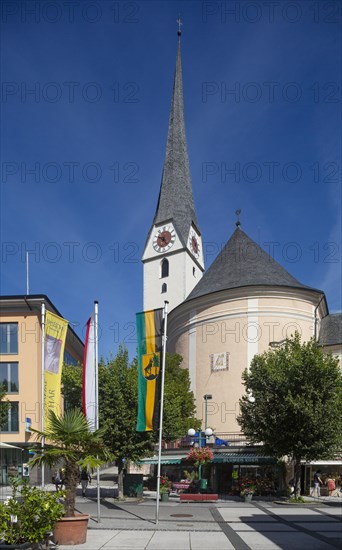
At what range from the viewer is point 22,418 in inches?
1522

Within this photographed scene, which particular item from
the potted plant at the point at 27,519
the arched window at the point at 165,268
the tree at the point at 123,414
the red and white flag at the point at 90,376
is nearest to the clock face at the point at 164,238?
the arched window at the point at 165,268

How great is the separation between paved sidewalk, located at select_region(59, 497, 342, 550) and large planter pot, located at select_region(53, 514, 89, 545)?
270 mm

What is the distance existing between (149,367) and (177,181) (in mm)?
69470

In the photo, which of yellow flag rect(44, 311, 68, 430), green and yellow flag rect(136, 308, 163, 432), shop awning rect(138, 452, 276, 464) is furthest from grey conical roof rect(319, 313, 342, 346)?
green and yellow flag rect(136, 308, 163, 432)

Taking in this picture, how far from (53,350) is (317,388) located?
14.9 m

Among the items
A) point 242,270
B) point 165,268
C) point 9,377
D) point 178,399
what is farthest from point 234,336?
point 165,268

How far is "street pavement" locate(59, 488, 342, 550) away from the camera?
14.2 meters

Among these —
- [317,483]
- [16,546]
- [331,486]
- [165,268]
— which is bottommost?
[331,486]

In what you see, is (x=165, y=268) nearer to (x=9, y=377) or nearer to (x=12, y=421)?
(x=9, y=377)

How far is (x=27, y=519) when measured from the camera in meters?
11.2

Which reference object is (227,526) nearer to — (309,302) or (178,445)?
(178,445)

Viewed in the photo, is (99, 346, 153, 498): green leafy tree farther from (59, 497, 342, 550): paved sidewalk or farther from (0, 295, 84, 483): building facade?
(0, 295, 84, 483): building facade

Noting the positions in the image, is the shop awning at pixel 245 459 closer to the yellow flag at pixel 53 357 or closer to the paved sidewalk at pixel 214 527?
the paved sidewalk at pixel 214 527

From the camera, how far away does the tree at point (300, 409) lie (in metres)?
28.4
